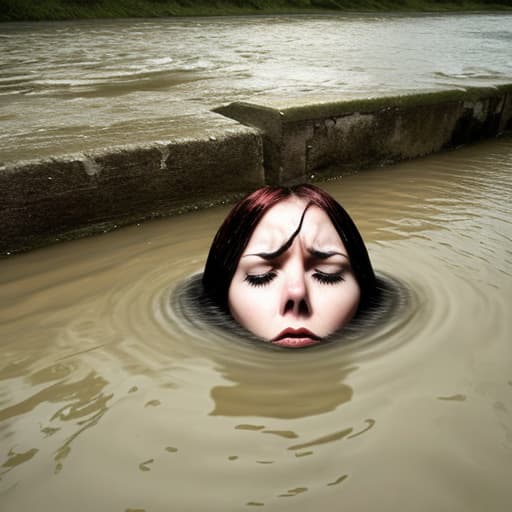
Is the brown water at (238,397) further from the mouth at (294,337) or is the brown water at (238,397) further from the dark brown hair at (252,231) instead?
the dark brown hair at (252,231)

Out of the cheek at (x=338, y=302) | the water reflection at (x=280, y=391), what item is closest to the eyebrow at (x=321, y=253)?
the cheek at (x=338, y=302)

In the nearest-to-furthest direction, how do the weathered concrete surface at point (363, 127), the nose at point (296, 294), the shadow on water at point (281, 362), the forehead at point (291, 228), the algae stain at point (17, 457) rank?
the algae stain at point (17, 457) < the shadow on water at point (281, 362) < the nose at point (296, 294) < the forehead at point (291, 228) < the weathered concrete surface at point (363, 127)

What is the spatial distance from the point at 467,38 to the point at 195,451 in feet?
42.1

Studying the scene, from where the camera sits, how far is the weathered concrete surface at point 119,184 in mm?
2697

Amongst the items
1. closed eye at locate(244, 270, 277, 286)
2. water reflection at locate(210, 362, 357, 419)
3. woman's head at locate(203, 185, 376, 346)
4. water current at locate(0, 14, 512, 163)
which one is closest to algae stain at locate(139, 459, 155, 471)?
water reflection at locate(210, 362, 357, 419)

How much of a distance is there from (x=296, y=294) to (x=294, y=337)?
0.15 m

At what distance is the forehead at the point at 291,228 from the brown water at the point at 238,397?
1.15 feet

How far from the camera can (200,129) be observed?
3.37m

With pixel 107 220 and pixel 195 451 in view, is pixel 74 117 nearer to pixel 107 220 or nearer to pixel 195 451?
pixel 107 220

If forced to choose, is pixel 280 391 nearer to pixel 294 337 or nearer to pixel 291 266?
pixel 294 337

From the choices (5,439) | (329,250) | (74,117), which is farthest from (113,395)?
(74,117)

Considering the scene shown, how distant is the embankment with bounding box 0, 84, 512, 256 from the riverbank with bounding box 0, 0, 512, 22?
1476 centimetres

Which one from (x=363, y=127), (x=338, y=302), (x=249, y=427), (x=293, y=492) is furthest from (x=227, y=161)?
(x=293, y=492)

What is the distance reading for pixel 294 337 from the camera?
1923mm
